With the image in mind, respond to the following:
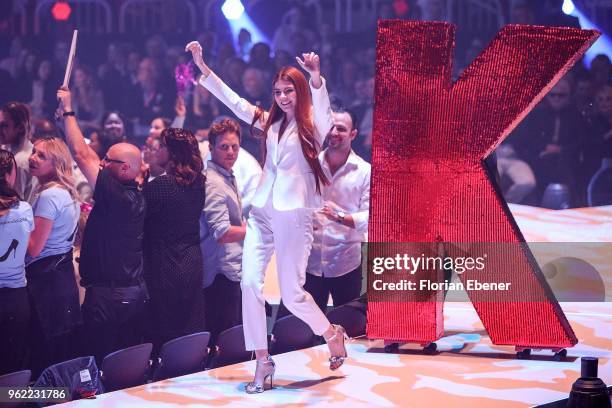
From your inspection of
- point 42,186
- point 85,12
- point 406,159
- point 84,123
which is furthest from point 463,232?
point 85,12

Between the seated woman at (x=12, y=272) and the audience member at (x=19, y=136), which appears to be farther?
the audience member at (x=19, y=136)

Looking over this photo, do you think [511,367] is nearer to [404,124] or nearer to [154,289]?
[404,124]

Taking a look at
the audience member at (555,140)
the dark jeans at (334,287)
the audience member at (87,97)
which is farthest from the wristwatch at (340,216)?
the audience member at (87,97)

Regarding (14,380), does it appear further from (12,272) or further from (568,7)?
(568,7)

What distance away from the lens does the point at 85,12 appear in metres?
9.42

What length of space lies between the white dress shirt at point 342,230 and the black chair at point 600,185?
2954mm

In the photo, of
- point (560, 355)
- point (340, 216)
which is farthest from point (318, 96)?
point (560, 355)

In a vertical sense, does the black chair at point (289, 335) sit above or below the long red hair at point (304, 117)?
below

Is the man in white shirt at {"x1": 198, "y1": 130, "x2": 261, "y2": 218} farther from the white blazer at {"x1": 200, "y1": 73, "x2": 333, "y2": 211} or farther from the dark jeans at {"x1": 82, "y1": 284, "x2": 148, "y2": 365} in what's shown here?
the white blazer at {"x1": 200, "y1": 73, "x2": 333, "y2": 211}

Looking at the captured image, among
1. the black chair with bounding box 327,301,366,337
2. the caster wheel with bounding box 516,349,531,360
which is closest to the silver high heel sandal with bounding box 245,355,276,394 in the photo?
the black chair with bounding box 327,301,366,337

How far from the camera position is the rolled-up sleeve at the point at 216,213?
5434 millimetres

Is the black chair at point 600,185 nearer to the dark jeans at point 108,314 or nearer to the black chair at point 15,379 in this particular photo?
the dark jeans at point 108,314

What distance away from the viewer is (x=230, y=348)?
17.3 feet

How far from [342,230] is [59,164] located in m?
1.82
